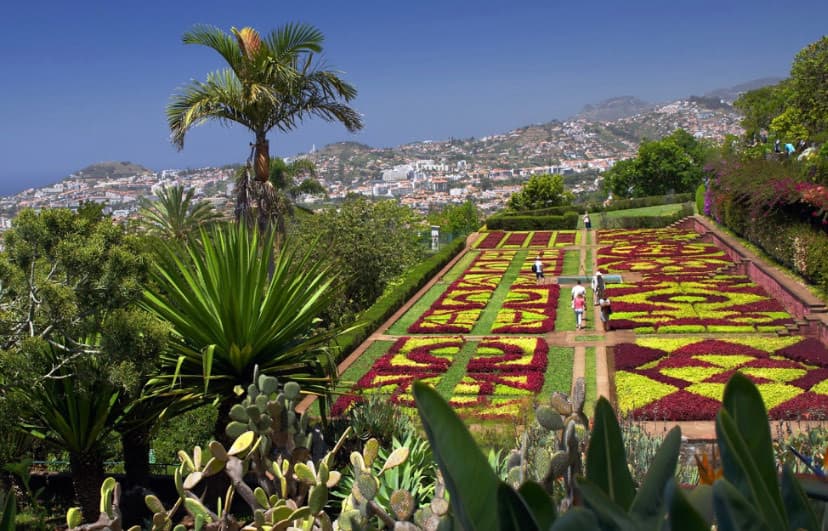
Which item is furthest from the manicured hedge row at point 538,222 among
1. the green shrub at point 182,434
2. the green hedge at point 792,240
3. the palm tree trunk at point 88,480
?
the palm tree trunk at point 88,480

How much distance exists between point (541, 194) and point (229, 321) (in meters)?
46.1

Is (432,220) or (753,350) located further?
(432,220)

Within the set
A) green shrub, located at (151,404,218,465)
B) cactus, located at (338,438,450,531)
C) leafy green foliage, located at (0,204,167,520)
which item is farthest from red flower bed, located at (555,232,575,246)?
cactus, located at (338,438,450,531)

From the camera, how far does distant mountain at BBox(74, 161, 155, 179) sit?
179000 millimetres

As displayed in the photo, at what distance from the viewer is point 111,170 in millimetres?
184125

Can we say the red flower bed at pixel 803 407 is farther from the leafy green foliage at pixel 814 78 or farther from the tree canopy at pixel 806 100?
the leafy green foliage at pixel 814 78

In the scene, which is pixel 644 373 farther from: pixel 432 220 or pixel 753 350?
pixel 432 220

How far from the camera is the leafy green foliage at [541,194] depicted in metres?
51.0

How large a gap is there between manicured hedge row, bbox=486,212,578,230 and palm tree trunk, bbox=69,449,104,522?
35.1 metres

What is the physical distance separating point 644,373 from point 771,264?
10.3 m

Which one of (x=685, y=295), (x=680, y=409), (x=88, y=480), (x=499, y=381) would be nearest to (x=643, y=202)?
(x=685, y=295)

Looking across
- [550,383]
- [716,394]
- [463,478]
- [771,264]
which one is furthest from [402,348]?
[463,478]

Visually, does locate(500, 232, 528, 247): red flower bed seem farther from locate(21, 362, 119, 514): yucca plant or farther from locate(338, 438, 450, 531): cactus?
locate(338, 438, 450, 531): cactus

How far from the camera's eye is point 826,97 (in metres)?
37.7
